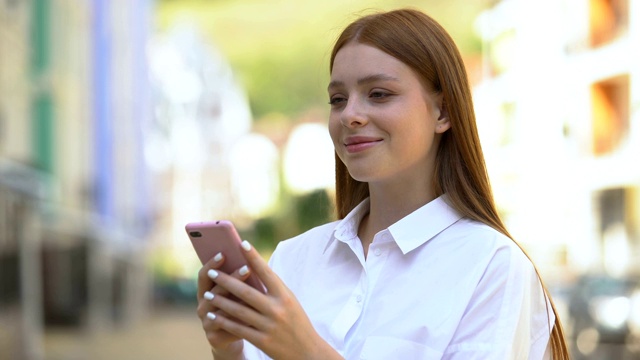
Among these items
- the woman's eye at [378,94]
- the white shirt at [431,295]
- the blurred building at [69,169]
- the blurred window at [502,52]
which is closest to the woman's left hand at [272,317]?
the white shirt at [431,295]

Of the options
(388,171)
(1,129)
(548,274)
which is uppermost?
(1,129)

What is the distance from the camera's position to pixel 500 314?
6.07 feet

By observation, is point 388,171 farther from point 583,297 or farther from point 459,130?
point 583,297

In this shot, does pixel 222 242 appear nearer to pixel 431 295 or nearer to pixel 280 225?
pixel 431 295

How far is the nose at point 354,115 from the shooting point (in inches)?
76.2

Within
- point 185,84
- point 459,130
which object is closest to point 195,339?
point 459,130

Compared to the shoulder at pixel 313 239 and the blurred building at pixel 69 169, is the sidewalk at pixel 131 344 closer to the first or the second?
the blurred building at pixel 69 169

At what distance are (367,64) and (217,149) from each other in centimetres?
2911

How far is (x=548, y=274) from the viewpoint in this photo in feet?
70.9

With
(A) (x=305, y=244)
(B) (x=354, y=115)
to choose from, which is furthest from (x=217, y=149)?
(B) (x=354, y=115)

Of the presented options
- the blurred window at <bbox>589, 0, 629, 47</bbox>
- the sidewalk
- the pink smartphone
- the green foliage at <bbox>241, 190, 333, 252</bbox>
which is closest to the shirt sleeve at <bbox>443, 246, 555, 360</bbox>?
the pink smartphone

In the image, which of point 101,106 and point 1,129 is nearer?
point 1,129

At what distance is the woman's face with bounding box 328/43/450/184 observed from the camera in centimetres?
194

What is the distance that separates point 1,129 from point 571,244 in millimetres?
15870
